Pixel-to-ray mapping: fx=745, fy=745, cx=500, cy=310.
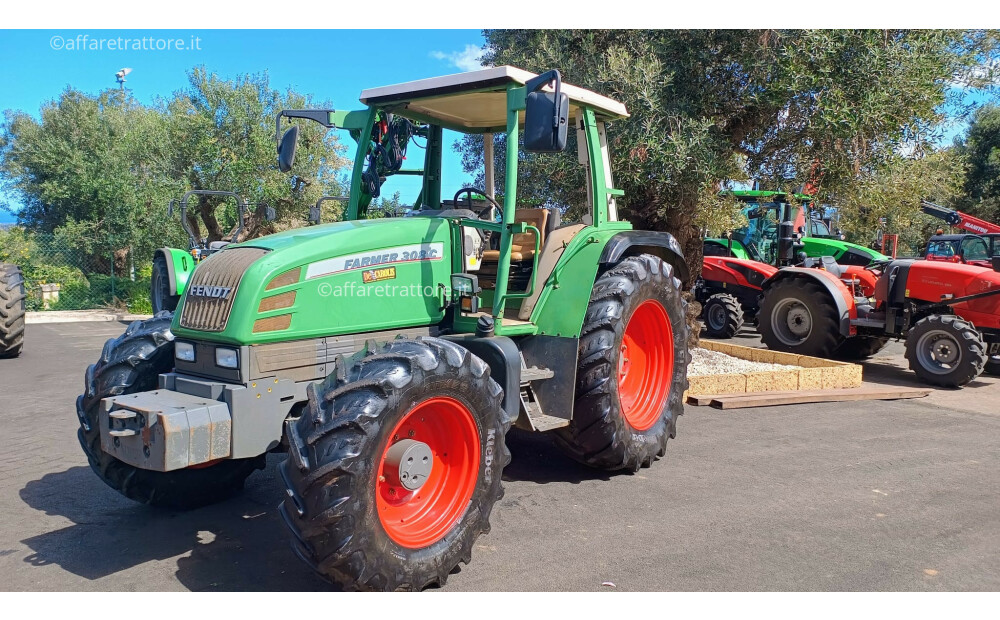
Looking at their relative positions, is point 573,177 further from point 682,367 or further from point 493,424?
point 493,424

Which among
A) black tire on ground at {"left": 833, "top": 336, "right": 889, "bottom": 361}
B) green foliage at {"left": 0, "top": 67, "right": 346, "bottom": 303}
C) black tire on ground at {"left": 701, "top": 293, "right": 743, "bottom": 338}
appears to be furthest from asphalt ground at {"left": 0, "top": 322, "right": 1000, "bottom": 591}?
green foliage at {"left": 0, "top": 67, "right": 346, "bottom": 303}

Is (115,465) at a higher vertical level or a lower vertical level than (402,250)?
lower

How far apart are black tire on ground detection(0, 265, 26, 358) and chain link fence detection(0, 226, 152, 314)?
22.5ft

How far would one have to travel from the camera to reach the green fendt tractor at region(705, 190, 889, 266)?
13531mm

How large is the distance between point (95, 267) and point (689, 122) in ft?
53.1

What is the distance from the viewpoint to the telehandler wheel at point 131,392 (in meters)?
3.94

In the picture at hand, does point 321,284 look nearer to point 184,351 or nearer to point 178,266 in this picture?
point 184,351

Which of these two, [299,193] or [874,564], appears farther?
[299,193]

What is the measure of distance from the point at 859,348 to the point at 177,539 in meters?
9.35

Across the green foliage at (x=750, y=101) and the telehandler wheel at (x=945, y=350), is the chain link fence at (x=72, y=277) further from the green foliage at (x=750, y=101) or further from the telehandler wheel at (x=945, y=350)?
the telehandler wheel at (x=945, y=350)

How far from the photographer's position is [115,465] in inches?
157

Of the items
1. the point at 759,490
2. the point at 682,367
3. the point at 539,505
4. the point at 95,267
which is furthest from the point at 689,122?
the point at 95,267

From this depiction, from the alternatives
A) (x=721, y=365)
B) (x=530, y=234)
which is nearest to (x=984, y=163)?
(x=721, y=365)

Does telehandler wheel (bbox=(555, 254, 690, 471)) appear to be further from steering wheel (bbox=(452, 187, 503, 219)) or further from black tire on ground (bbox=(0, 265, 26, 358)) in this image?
black tire on ground (bbox=(0, 265, 26, 358))
